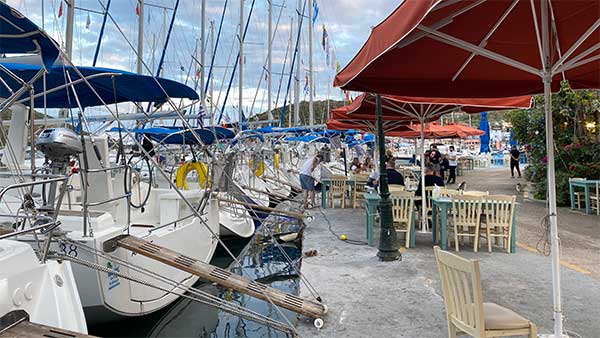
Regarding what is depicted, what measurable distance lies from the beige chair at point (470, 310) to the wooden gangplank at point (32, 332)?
7.23ft

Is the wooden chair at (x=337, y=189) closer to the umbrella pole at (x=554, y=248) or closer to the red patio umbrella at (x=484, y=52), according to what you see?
the red patio umbrella at (x=484, y=52)

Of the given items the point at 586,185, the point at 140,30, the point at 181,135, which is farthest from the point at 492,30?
the point at 181,135

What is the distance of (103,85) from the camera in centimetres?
583

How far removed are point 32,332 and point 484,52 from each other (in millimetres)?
3434

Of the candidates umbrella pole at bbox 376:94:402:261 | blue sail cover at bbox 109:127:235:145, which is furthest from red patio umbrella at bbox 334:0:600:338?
blue sail cover at bbox 109:127:235:145

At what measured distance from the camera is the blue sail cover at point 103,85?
5.09 meters

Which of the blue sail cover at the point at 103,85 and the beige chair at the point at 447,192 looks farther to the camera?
the beige chair at the point at 447,192

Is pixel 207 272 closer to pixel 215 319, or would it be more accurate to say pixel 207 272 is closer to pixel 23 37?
pixel 215 319

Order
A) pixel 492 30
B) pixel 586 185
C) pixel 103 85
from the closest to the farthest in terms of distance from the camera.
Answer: pixel 492 30, pixel 103 85, pixel 586 185

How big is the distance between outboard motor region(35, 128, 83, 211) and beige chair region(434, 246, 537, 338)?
353cm

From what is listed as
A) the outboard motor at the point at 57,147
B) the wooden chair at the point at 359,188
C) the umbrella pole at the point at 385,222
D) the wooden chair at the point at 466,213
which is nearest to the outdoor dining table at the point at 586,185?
the wooden chair at the point at 466,213

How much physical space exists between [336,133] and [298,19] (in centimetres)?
674

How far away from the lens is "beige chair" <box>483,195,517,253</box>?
6.09m

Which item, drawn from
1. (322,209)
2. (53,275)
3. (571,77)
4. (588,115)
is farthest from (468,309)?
(588,115)
